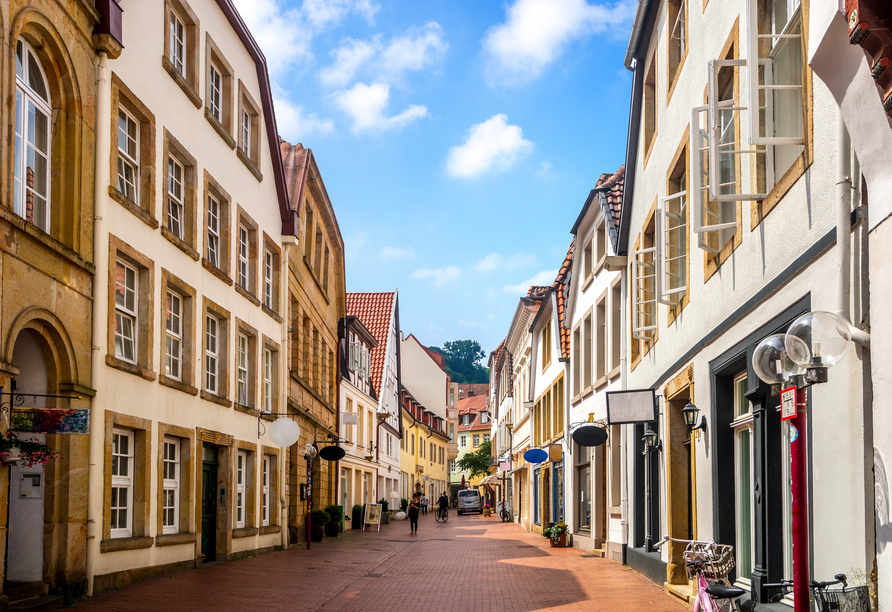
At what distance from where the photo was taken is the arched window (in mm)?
10961

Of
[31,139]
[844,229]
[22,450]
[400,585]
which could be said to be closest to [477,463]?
[400,585]

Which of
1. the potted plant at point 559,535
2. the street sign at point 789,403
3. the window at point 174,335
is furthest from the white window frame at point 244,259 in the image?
the street sign at point 789,403

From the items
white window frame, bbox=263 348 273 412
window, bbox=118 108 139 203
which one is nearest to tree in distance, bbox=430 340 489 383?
white window frame, bbox=263 348 273 412

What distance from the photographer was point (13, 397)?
1019 centimetres

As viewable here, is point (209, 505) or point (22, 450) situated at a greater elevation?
point (22, 450)

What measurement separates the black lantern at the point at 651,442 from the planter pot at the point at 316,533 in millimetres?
13297

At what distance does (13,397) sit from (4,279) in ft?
4.12

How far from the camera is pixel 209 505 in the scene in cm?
1844

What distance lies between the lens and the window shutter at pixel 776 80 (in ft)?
25.8

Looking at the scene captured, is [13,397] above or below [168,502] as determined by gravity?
above

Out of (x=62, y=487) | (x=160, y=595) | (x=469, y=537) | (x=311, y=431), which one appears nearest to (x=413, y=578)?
(x=160, y=595)

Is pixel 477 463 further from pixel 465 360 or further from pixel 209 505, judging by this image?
pixel 209 505

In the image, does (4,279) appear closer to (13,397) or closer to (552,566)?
(13,397)

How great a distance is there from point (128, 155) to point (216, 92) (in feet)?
17.3
